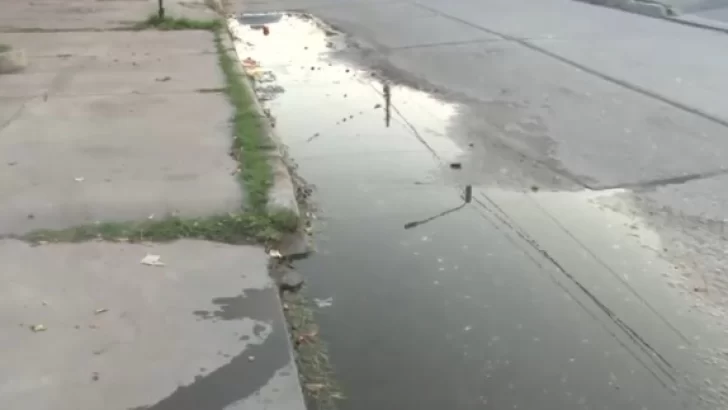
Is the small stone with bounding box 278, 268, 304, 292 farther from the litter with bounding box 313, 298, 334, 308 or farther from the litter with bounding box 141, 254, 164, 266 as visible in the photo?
the litter with bounding box 141, 254, 164, 266

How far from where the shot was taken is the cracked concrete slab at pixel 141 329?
313 centimetres

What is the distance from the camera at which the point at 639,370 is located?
3617mm

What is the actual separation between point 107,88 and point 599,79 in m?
5.60

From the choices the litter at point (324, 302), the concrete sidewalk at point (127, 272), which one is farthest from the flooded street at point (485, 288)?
the concrete sidewalk at point (127, 272)

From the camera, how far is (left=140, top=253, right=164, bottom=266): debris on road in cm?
418

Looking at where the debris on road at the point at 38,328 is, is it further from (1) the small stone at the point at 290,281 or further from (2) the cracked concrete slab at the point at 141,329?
(1) the small stone at the point at 290,281

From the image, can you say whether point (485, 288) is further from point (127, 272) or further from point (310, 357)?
point (127, 272)

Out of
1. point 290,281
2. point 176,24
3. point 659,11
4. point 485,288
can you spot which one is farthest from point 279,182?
point 659,11

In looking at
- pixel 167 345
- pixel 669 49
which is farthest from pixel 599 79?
pixel 167 345

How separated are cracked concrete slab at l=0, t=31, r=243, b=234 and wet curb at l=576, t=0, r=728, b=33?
8.09 metres

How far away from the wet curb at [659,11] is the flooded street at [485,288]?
7595mm

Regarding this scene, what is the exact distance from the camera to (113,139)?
623 cm

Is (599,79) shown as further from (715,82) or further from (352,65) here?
(352,65)

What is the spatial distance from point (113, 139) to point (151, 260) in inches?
92.7
